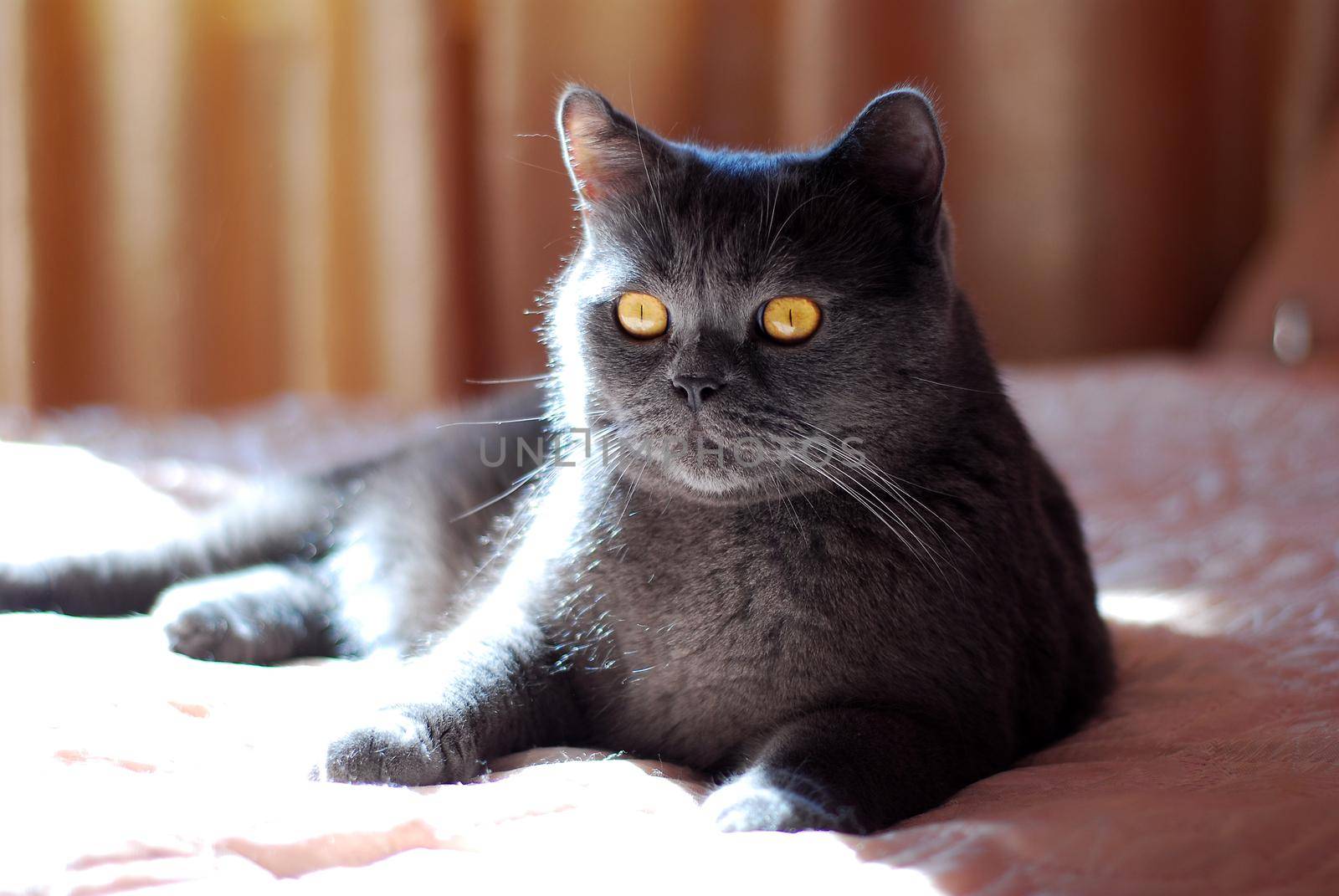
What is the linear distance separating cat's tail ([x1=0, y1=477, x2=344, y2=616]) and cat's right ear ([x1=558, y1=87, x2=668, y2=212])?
0.62 metres

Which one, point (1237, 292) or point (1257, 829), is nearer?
point (1257, 829)

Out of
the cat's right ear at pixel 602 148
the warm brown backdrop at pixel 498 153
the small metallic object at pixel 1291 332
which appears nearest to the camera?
the cat's right ear at pixel 602 148

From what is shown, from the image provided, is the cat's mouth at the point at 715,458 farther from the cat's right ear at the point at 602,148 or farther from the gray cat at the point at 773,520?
the cat's right ear at the point at 602,148

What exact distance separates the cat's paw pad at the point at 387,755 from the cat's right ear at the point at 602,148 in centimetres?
55

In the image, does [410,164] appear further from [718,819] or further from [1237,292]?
[718,819]

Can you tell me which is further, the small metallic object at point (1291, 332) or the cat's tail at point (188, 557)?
the small metallic object at point (1291, 332)

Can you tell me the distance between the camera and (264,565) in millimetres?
1456

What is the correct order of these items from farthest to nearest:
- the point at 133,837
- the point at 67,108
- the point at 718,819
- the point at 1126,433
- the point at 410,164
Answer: the point at 410,164, the point at 67,108, the point at 1126,433, the point at 718,819, the point at 133,837

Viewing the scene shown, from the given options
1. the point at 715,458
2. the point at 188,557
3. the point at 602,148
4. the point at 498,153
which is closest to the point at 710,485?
the point at 715,458

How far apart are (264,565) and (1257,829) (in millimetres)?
1183

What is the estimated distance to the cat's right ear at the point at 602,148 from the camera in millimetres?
1078

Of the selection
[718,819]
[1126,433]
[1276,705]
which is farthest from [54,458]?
[1126,433]

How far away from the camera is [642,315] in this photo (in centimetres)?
102

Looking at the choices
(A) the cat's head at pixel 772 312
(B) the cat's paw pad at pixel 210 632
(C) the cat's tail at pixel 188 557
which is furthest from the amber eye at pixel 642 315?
(C) the cat's tail at pixel 188 557
